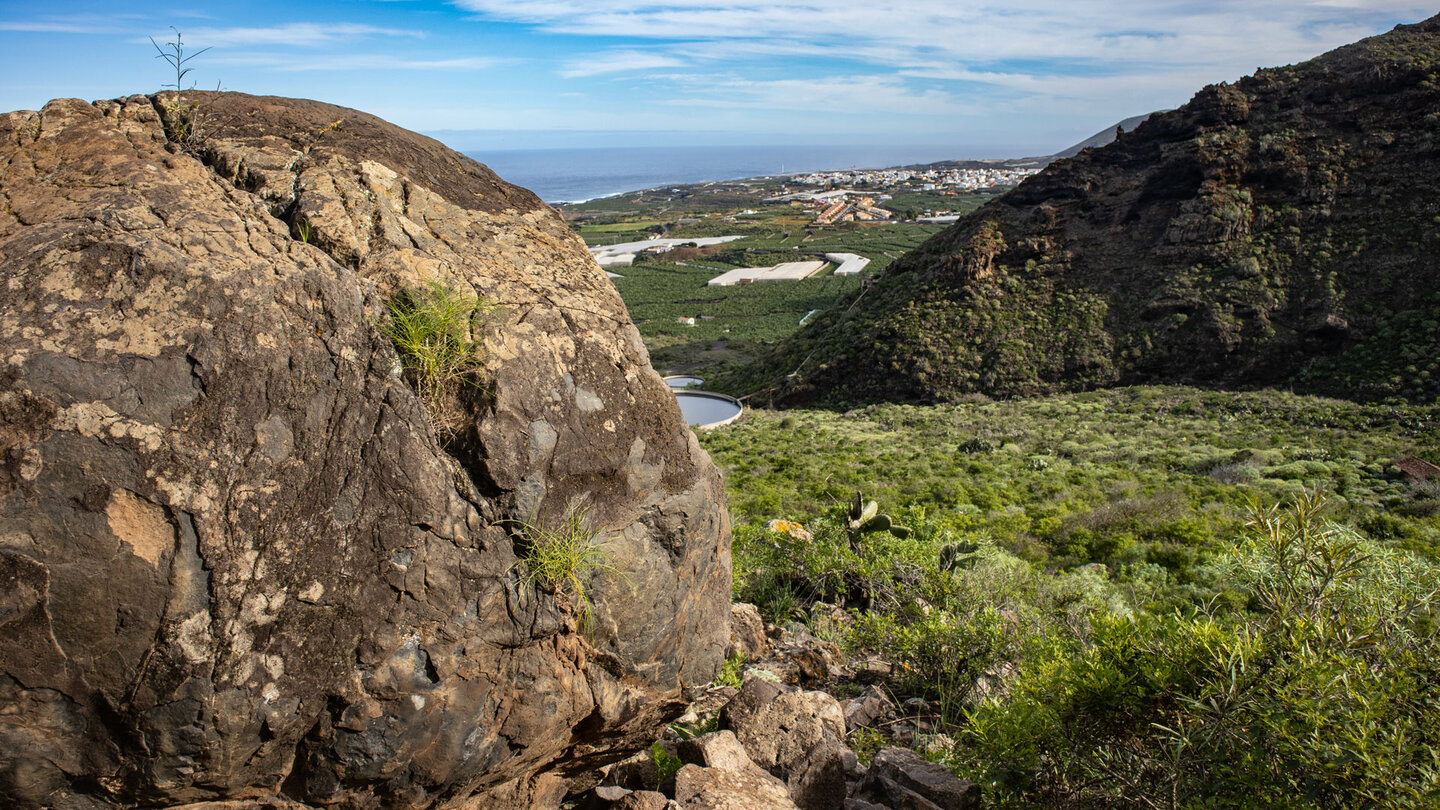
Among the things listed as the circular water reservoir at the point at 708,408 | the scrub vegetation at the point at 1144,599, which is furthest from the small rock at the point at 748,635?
the circular water reservoir at the point at 708,408

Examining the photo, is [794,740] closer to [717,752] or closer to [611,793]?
[717,752]

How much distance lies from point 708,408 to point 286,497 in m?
27.9

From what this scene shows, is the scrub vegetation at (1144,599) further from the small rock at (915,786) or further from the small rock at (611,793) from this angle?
the small rock at (611,793)

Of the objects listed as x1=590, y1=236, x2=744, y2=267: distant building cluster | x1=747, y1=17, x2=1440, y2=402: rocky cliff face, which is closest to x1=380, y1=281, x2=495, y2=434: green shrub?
x1=747, y1=17, x2=1440, y2=402: rocky cliff face

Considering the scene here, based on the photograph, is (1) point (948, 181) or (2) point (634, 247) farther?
(1) point (948, 181)

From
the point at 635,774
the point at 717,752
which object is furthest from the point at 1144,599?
the point at 635,774

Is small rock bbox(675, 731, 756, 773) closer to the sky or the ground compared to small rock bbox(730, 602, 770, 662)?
closer to the sky

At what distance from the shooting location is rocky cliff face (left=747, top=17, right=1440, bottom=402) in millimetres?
26797

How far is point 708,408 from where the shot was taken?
3094 cm

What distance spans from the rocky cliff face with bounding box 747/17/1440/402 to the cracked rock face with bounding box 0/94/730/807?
27193mm

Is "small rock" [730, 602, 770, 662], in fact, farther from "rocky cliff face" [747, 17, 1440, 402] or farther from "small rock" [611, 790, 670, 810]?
"rocky cliff face" [747, 17, 1440, 402]

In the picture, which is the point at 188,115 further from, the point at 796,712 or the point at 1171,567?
the point at 1171,567

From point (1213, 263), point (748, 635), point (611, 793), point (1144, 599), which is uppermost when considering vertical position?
point (1213, 263)

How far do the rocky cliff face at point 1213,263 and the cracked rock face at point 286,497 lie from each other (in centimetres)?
2719
